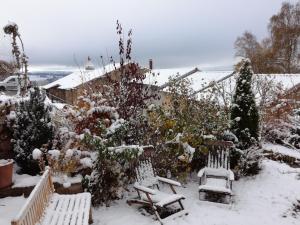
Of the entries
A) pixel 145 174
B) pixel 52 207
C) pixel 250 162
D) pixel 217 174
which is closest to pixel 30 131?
pixel 52 207

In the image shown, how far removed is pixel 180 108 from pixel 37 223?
16.9ft

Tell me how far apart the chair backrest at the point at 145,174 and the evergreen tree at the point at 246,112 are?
2644 millimetres

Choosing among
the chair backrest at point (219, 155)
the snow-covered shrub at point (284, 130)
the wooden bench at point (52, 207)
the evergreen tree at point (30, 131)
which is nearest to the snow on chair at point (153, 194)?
the wooden bench at point (52, 207)

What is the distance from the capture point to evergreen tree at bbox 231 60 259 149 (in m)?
8.38

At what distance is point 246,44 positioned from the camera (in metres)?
38.2

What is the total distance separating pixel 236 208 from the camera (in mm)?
6559

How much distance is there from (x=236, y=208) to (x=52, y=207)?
3.62m

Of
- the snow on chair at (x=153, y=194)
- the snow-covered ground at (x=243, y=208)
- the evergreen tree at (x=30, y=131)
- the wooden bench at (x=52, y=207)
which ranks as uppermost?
the evergreen tree at (x=30, y=131)

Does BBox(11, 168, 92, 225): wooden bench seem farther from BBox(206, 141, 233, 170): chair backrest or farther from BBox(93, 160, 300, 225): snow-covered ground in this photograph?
BBox(206, 141, 233, 170): chair backrest

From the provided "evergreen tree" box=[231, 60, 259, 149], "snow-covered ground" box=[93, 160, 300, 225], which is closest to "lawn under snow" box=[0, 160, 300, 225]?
"snow-covered ground" box=[93, 160, 300, 225]

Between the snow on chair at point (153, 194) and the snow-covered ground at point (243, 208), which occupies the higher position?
the snow on chair at point (153, 194)

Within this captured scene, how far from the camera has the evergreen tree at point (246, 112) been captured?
27.5 ft

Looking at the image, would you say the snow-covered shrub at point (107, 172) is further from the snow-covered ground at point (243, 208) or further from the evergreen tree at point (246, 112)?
the evergreen tree at point (246, 112)

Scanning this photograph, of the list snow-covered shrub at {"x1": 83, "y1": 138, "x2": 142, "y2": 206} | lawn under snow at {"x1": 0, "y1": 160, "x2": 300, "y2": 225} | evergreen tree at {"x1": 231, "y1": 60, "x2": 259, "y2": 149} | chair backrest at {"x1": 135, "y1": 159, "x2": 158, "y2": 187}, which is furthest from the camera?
evergreen tree at {"x1": 231, "y1": 60, "x2": 259, "y2": 149}
